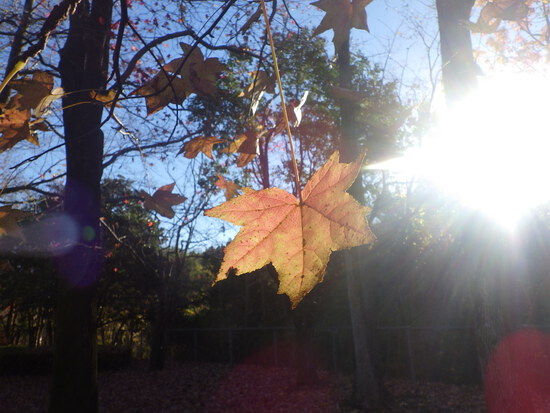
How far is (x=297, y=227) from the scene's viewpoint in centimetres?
59

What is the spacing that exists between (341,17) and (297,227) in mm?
604

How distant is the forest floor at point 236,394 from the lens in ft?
26.3

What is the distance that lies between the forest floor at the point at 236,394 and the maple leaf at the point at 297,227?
7.60 meters

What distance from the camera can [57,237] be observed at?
18.9ft

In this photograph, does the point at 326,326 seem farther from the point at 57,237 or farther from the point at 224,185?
the point at 224,185

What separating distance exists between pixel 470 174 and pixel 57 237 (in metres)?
5.13

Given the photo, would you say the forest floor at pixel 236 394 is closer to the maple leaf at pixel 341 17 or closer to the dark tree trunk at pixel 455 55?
the dark tree trunk at pixel 455 55

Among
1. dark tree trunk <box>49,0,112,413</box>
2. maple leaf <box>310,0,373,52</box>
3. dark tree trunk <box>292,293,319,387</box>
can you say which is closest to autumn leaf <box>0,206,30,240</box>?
maple leaf <box>310,0,373,52</box>

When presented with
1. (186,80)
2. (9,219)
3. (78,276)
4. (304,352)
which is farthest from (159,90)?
(304,352)

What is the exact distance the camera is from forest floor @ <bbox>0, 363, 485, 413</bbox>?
26.3 ft

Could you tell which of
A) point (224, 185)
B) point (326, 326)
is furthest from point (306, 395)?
point (224, 185)

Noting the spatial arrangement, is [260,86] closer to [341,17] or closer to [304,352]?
[341,17]

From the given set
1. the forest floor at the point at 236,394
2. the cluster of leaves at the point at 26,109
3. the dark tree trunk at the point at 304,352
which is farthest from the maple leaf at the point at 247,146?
the dark tree trunk at the point at 304,352

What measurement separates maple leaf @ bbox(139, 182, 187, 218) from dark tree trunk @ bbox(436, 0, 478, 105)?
10.0 feet
